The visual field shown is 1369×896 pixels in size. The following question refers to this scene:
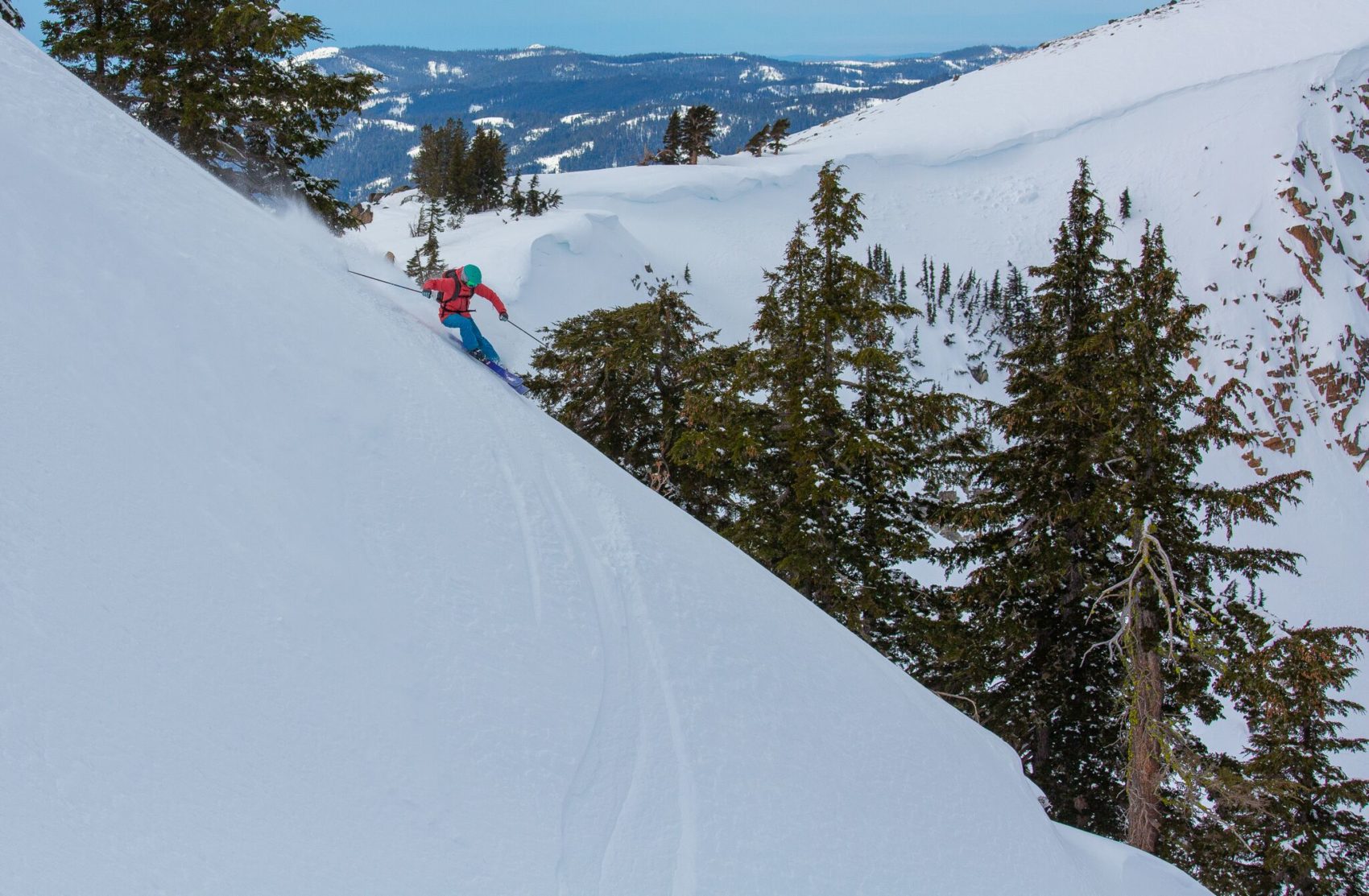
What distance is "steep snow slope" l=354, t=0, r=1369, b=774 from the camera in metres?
46.5

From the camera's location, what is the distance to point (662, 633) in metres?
4.88

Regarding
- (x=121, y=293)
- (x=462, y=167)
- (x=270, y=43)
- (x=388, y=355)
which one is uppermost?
(x=462, y=167)

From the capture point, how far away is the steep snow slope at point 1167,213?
152ft

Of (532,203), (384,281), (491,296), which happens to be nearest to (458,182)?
(532,203)

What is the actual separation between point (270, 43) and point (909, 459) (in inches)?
509

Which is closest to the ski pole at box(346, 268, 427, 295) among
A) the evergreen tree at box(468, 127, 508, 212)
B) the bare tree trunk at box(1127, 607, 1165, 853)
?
the bare tree trunk at box(1127, 607, 1165, 853)

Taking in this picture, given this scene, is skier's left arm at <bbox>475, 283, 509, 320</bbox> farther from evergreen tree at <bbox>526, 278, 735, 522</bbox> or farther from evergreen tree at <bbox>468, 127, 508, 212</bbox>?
evergreen tree at <bbox>468, 127, 508, 212</bbox>

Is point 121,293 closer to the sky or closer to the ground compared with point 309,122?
closer to the ground

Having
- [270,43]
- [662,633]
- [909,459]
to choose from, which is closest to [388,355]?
[662,633]

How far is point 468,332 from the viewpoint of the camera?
951 centimetres

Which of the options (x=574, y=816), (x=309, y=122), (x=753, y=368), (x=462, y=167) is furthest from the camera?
(x=462, y=167)

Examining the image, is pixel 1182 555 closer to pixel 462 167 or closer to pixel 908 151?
pixel 462 167

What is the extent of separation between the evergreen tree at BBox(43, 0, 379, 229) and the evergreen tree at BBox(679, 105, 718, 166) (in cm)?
6636

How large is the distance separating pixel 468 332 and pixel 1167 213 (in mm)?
84490
